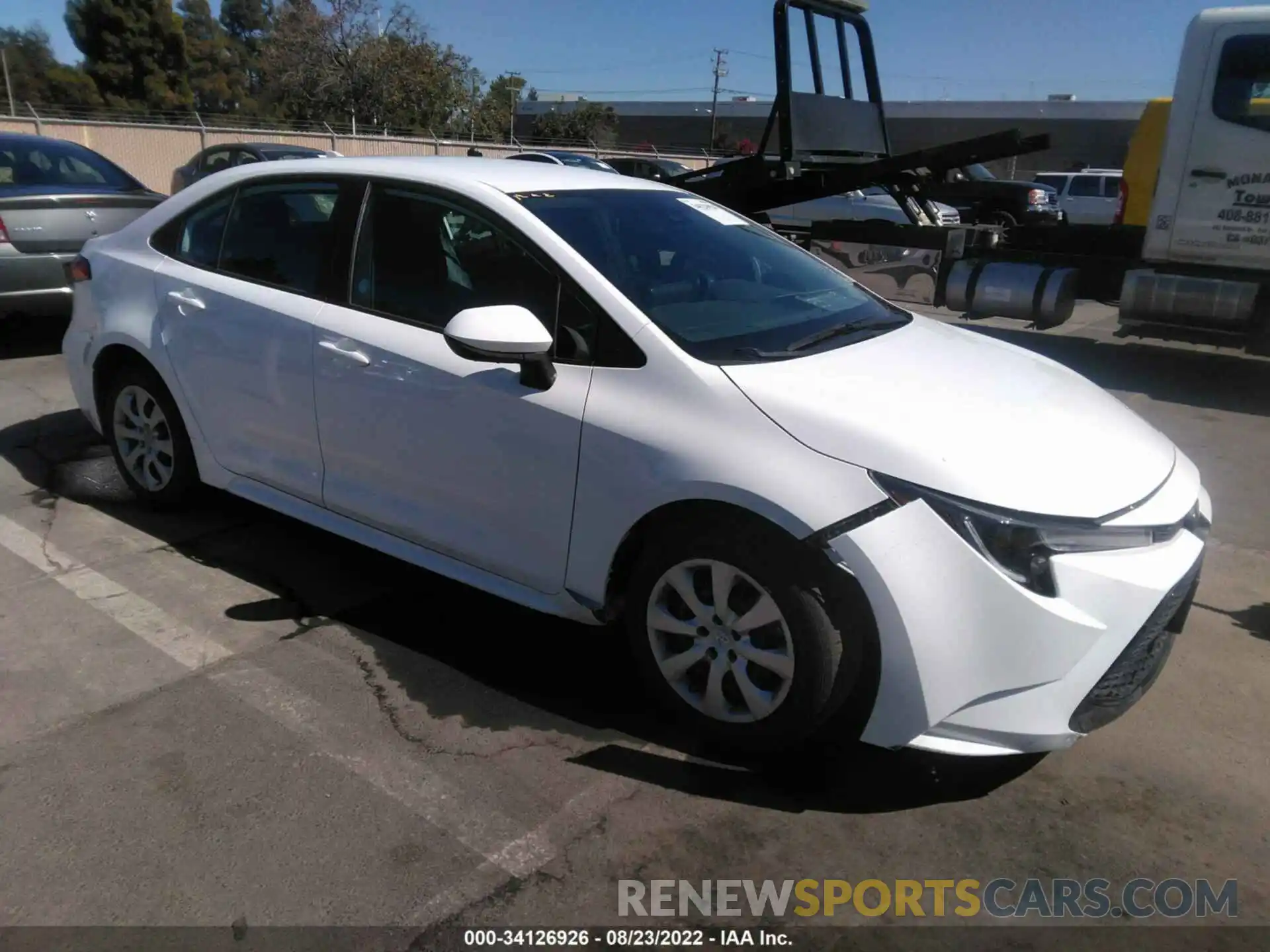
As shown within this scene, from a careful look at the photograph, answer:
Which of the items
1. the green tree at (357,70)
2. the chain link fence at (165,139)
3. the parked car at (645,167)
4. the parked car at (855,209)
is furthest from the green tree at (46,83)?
the parked car at (855,209)

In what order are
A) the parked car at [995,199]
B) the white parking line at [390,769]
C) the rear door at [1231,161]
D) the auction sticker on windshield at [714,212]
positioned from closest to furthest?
the white parking line at [390,769] → the auction sticker on windshield at [714,212] → the rear door at [1231,161] → the parked car at [995,199]

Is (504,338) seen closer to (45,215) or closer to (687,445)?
(687,445)

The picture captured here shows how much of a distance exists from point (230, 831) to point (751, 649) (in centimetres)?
148

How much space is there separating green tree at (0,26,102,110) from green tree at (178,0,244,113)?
6.05 meters

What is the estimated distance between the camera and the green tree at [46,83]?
172 feet

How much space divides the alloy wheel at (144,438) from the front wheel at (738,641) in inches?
103

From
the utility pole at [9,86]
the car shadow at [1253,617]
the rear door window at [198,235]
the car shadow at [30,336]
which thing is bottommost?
the car shadow at [30,336]

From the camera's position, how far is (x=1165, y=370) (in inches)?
360

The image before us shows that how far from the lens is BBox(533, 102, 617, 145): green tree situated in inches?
2303

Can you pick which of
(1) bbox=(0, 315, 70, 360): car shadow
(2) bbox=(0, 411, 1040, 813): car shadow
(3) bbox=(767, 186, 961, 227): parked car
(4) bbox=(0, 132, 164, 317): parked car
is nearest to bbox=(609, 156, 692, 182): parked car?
(3) bbox=(767, 186, 961, 227): parked car

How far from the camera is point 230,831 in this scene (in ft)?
8.80

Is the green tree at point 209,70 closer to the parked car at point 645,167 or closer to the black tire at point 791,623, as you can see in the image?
the parked car at point 645,167

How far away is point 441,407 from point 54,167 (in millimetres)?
6555

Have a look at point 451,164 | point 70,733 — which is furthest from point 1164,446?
point 70,733
